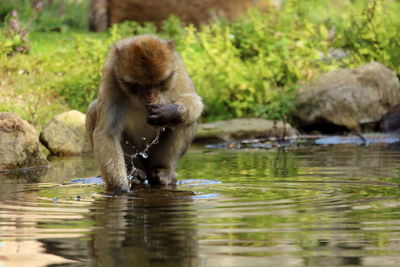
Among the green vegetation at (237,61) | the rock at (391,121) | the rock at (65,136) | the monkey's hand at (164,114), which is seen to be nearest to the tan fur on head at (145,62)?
the monkey's hand at (164,114)

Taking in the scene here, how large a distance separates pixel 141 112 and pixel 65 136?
4426mm

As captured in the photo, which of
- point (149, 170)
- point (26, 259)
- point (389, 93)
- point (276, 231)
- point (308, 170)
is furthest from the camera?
point (389, 93)

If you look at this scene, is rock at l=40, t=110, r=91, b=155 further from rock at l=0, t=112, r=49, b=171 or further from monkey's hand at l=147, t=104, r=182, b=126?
monkey's hand at l=147, t=104, r=182, b=126

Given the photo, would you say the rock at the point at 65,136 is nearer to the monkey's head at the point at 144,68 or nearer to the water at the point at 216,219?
the water at the point at 216,219

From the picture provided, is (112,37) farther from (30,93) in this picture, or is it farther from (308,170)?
(308,170)

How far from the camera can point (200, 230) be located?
488 cm

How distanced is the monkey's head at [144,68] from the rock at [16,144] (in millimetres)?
3007

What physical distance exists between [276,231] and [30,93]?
9.04 metres

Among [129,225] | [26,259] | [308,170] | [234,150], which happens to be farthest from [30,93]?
[26,259]

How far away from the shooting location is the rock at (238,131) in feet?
42.5

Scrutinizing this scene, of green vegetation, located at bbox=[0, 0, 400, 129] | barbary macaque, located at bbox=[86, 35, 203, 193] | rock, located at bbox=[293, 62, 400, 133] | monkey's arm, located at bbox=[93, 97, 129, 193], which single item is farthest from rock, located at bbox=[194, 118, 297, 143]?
monkey's arm, located at bbox=[93, 97, 129, 193]

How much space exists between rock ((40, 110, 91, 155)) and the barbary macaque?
3.56 metres

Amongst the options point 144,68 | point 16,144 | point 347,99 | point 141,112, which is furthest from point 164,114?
point 347,99

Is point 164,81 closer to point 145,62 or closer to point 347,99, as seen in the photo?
point 145,62
